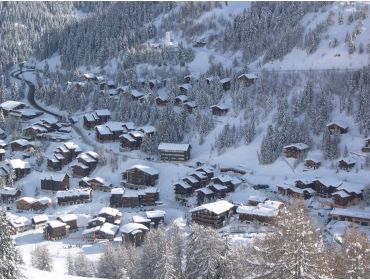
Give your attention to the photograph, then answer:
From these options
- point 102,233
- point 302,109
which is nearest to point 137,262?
point 102,233

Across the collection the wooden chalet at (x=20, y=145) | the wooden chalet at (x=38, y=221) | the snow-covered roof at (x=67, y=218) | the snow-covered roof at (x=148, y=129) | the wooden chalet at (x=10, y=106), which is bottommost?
the wooden chalet at (x=38, y=221)

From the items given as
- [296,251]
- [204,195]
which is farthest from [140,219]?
[296,251]

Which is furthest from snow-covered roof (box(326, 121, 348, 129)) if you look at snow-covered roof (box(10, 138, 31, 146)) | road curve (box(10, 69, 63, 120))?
road curve (box(10, 69, 63, 120))

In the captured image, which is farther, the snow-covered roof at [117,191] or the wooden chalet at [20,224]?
the snow-covered roof at [117,191]

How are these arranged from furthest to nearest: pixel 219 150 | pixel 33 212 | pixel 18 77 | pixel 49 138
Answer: pixel 18 77, pixel 49 138, pixel 219 150, pixel 33 212

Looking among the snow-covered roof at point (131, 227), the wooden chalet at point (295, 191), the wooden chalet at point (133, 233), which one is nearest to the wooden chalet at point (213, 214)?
the snow-covered roof at point (131, 227)

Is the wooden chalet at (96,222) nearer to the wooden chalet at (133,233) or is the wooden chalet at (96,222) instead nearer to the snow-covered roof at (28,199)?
the wooden chalet at (133,233)

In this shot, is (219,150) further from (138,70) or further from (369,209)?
(138,70)
